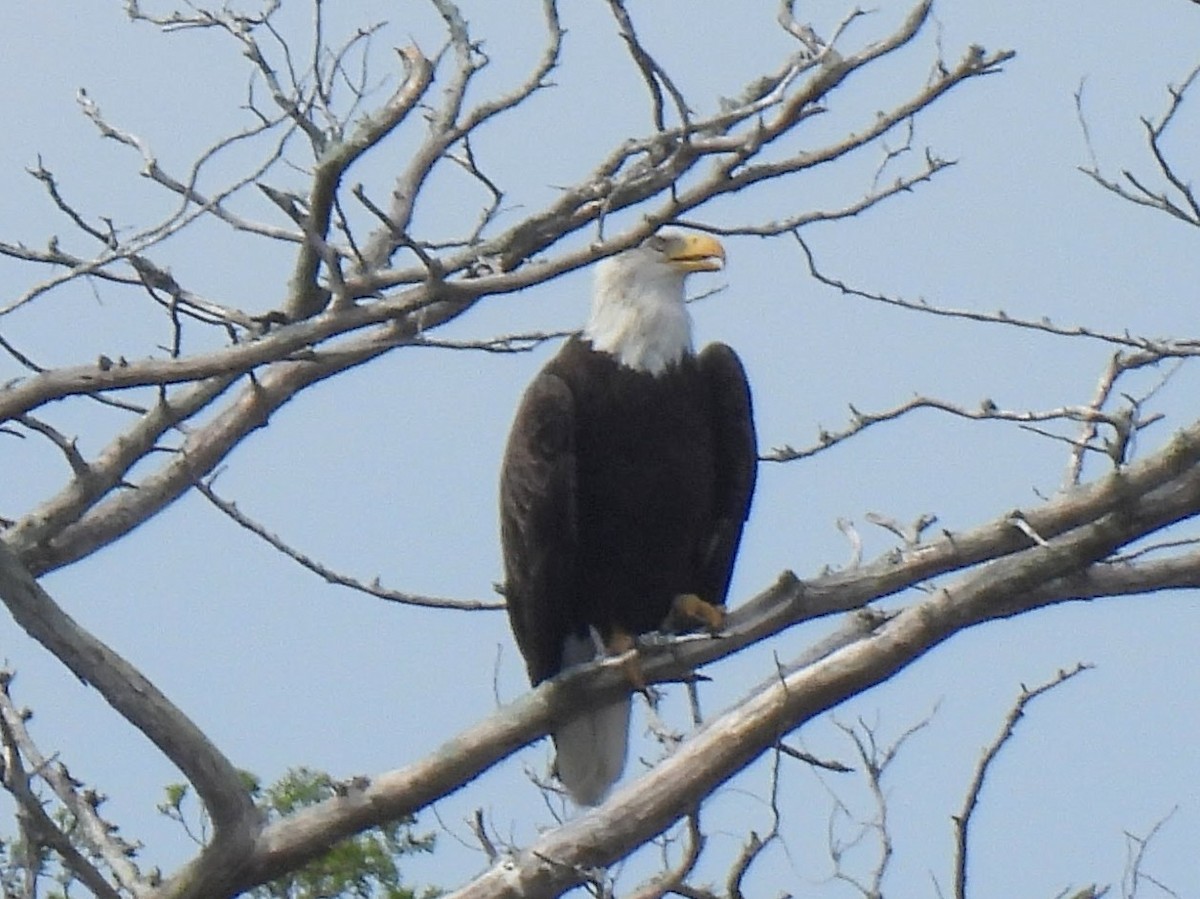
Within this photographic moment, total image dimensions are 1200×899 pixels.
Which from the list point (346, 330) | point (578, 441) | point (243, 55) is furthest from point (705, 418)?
point (346, 330)

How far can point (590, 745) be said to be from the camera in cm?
520

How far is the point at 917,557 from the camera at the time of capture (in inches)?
141

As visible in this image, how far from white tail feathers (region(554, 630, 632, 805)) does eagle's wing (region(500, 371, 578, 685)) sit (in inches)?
13.6

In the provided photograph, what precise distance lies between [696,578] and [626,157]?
154 centimetres

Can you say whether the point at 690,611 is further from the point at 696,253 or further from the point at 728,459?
the point at 696,253

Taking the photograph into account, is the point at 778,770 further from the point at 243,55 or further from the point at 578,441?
the point at 243,55

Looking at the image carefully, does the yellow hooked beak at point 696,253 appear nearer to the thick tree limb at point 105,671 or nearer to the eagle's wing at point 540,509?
the eagle's wing at point 540,509

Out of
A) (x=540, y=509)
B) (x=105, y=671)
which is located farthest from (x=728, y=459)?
(x=105, y=671)

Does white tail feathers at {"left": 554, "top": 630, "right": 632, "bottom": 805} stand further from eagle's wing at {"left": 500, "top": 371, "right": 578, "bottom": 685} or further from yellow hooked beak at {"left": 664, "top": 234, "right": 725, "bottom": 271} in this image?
yellow hooked beak at {"left": 664, "top": 234, "right": 725, "bottom": 271}

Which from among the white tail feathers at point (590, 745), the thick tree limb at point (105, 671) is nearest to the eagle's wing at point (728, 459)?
the white tail feathers at point (590, 745)

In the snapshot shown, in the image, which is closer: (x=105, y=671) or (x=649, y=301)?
(x=105, y=671)

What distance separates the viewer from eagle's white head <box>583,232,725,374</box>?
5109 mm

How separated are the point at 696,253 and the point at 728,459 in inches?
24.8

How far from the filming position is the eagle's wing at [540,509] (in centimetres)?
477
